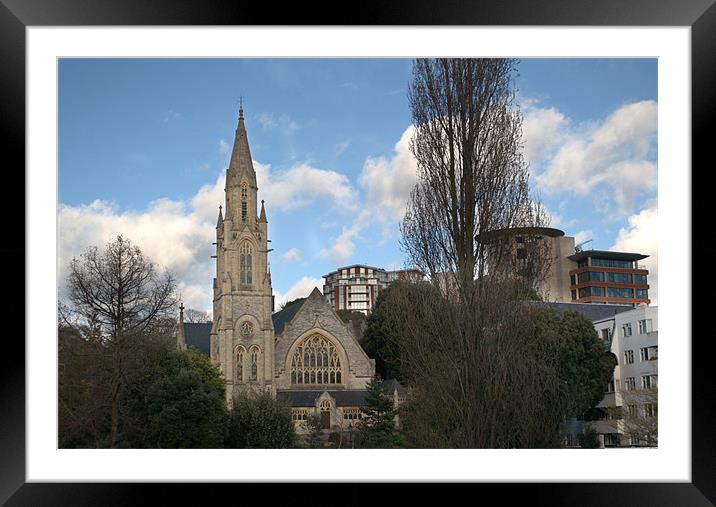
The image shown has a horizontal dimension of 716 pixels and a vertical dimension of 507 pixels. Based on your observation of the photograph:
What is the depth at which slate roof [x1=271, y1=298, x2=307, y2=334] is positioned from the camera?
29.3 m

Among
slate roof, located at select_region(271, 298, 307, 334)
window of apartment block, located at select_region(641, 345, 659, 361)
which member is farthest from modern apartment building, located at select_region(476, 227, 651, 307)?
slate roof, located at select_region(271, 298, 307, 334)

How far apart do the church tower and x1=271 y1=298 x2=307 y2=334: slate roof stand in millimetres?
1647

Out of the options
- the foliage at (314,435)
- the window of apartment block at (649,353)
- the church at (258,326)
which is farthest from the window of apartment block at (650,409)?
the church at (258,326)

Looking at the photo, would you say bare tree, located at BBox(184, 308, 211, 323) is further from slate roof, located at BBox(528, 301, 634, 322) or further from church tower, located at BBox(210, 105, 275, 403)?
slate roof, located at BBox(528, 301, 634, 322)

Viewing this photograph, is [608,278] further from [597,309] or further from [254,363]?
[254,363]

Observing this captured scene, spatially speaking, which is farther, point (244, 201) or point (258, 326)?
point (244, 201)

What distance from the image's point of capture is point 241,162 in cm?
2758

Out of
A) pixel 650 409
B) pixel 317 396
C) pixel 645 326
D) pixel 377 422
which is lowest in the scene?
pixel 317 396

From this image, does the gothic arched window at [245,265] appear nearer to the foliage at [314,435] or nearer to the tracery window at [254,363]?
the tracery window at [254,363]
